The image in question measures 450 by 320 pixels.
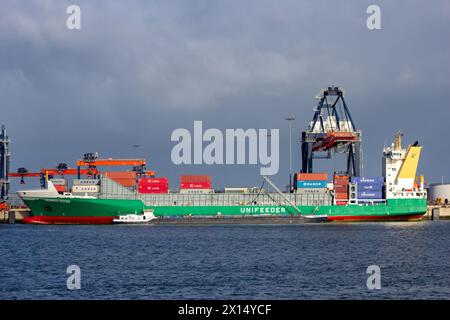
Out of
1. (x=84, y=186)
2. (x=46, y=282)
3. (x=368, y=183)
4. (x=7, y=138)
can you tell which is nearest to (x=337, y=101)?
(x=368, y=183)

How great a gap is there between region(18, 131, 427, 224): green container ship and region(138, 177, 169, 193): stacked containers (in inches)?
42.1

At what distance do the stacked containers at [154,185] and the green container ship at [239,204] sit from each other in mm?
1069

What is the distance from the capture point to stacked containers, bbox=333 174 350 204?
94.8 metres

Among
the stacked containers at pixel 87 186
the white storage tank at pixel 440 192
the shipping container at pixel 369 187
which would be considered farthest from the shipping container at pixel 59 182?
the white storage tank at pixel 440 192

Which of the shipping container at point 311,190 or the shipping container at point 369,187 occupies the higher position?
the shipping container at point 369,187

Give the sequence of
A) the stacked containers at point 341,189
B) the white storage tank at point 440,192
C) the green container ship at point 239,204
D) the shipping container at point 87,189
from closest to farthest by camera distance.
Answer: the green container ship at point 239,204 < the shipping container at point 87,189 < the stacked containers at point 341,189 < the white storage tank at point 440,192

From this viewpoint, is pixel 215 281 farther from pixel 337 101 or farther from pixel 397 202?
pixel 337 101

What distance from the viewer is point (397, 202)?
94.9 metres

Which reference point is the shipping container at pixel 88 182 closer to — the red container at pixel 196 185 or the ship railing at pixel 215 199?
the ship railing at pixel 215 199

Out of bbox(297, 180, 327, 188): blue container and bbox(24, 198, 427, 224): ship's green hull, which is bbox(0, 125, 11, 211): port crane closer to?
bbox(24, 198, 427, 224): ship's green hull

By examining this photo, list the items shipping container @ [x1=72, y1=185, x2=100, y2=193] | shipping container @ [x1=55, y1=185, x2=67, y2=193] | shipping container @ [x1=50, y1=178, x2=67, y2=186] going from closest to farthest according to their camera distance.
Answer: shipping container @ [x1=72, y1=185, x2=100, y2=193]
shipping container @ [x1=55, y1=185, x2=67, y2=193]
shipping container @ [x1=50, y1=178, x2=67, y2=186]

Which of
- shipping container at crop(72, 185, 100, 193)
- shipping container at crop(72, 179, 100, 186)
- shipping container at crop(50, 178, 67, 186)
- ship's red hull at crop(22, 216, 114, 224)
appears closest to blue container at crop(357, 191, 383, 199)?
ship's red hull at crop(22, 216, 114, 224)

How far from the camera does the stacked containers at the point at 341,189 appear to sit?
311ft

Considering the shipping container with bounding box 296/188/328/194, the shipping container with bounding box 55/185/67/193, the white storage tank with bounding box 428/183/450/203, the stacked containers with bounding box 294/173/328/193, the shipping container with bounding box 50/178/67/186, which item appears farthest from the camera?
the white storage tank with bounding box 428/183/450/203
